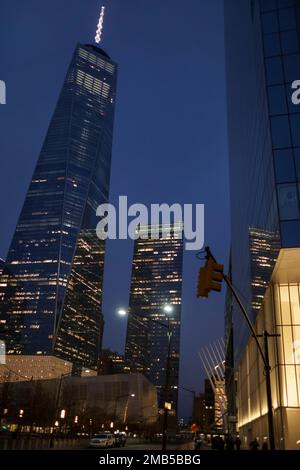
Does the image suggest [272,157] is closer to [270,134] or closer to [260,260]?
[270,134]

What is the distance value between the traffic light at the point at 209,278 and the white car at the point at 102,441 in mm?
42221

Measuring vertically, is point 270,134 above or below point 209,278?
above

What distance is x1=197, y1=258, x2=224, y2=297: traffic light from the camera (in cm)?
1210

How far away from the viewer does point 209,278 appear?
12.2m

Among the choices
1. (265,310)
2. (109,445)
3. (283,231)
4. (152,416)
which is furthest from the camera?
(152,416)

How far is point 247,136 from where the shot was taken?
2030 inches

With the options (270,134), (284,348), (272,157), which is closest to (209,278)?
(272,157)

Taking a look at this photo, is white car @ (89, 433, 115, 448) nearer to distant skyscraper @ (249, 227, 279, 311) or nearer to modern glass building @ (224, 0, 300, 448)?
modern glass building @ (224, 0, 300, 448)

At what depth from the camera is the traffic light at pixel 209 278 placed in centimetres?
1210

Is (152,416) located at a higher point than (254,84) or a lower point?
lower

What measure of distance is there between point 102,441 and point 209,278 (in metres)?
42.9
